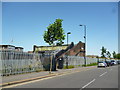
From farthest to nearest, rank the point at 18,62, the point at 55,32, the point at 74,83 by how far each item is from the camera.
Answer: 1. the point at 55,32
2. the point at 18,62
3. the point at 74,83

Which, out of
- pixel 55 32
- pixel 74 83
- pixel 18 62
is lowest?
pixel 74 83

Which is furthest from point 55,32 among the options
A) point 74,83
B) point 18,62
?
point 74,83

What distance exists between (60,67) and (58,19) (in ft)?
39.1

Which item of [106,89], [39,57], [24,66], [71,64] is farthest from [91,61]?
[106,89]

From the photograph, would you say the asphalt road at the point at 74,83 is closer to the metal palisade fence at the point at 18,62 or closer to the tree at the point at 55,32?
the metal palisade fence at the point at 18,62

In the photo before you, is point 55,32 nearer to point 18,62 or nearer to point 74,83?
point 18,62

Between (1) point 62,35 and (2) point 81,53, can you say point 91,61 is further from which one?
(1) point 62,35

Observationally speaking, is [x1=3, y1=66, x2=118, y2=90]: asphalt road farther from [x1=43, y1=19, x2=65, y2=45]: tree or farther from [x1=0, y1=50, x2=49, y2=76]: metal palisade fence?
[x1=43, y1=19, x2=65, y2=45]: tree

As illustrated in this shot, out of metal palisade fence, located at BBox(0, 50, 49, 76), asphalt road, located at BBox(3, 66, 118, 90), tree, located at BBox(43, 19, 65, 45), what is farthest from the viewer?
tree, located at BBox(43, 19, 65, 45)

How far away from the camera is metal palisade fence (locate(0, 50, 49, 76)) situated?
62.8 ft

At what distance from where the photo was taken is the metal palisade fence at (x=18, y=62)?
1916 cm

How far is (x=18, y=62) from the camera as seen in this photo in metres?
21.7

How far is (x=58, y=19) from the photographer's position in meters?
26.0

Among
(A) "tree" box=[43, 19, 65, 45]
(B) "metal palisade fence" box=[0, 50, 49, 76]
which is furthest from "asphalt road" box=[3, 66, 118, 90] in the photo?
(A) "tree" box=[43, 19, 65, 45]
